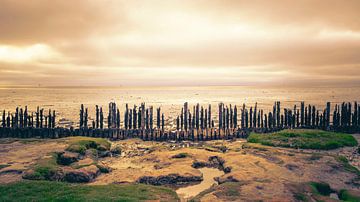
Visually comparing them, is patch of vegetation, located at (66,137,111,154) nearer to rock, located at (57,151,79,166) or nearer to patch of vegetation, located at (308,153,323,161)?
rock, located at (57,151,79,166)

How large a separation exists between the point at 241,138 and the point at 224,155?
7.92 m

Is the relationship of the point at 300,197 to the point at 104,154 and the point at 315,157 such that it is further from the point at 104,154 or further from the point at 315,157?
the point at 104,154

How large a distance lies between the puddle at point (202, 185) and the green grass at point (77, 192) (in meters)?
0.95

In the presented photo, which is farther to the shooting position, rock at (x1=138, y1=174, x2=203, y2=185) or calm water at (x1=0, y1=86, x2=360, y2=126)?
calm water at (x1=0, y1=86, x2=360, y2=126)

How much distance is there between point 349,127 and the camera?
24469 mm

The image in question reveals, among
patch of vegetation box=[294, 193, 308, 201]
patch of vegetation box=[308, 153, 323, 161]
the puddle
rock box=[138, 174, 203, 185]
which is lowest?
the puddle

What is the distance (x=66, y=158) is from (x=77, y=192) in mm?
6415

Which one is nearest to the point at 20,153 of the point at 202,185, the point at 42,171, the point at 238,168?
the point at 42,171

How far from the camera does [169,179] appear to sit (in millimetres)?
12000

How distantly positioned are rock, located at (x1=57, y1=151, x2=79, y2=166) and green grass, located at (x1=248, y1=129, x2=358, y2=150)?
11740 millimetres

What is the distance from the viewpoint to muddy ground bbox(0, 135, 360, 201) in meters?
9.85

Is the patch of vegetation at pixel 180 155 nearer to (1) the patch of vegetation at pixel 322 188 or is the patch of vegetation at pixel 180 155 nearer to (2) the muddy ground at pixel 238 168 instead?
(2) the muddy ground at pixel 238 168

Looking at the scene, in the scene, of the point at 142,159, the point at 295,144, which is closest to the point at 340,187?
the point at 295,144

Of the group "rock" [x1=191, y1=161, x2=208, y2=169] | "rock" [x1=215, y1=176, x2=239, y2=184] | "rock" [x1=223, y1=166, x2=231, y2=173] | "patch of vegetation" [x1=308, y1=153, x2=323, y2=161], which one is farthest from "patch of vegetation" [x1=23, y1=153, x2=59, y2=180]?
"patch of vegetation" [x1=308, y1=153, x2=323, y2=161]
